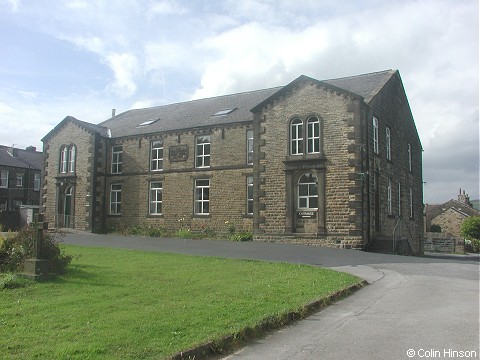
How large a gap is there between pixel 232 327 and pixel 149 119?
3026cm

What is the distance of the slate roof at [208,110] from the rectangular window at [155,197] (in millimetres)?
3618

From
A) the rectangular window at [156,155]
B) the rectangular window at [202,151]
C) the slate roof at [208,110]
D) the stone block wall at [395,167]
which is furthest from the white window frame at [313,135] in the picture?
the rectangular window at [156,155]

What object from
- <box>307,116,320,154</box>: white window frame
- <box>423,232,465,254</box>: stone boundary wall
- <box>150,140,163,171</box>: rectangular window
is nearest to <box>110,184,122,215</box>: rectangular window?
<box>150,140,163,171</box>: rectangular window

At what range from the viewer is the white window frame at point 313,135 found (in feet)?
77.2

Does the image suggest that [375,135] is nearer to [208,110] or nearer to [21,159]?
[208,110]

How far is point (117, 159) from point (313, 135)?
15.5m

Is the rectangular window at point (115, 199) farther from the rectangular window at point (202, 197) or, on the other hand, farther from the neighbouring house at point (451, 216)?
the neighbouring house at point (451, 216)

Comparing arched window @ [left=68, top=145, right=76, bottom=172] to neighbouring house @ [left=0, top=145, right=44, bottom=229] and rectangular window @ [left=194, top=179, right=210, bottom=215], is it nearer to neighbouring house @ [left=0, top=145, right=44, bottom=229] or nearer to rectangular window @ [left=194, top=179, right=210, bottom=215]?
rectangular window @ [left=194, top=179, right=210, bottom=215]

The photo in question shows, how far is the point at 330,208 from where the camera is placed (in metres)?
22.5

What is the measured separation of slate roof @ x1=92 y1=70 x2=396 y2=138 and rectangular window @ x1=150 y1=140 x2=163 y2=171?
87 centimetres

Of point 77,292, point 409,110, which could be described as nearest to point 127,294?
point 77,292

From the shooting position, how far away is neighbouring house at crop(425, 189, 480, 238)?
6444 cm

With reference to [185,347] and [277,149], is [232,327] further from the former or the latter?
[277,149]

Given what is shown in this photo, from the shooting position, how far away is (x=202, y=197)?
29266 mm
